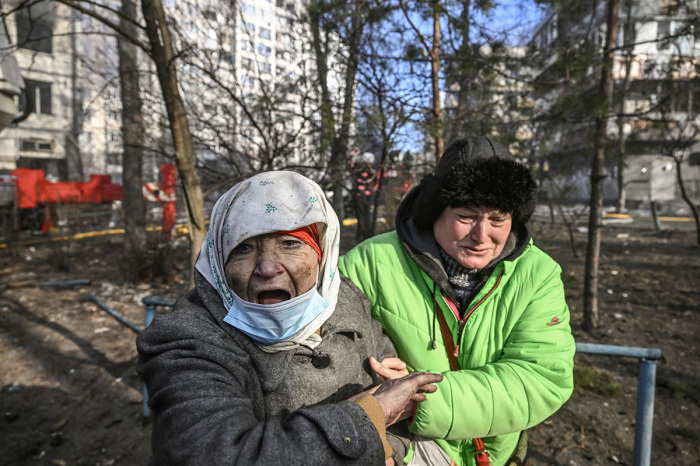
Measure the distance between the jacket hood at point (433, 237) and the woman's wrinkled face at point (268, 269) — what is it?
56cm

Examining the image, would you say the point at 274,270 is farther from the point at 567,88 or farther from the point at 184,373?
the point at 567,88

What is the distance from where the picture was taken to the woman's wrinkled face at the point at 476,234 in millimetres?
1676

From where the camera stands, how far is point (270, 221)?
136 cm

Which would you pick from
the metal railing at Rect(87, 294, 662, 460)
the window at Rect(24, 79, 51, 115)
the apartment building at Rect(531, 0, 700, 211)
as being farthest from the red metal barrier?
the window at Rect(24, 79, 51, 115)

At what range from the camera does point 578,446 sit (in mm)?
3346

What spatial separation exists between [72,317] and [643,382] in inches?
259

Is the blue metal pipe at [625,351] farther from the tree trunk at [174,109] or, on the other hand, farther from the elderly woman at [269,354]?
the tree trunk at [174,109]

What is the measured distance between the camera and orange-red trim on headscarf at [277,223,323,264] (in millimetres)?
1429

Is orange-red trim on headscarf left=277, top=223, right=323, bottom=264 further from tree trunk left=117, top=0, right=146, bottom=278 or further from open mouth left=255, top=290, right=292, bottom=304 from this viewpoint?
tree trunk left=117, top=0, right=146, bottom=278

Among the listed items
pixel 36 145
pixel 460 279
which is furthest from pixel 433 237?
pixel 36 145

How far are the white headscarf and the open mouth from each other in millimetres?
93

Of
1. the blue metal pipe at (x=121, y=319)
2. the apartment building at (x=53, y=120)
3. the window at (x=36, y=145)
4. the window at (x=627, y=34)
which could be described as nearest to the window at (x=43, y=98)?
the apartment building at (x=53, y=120)

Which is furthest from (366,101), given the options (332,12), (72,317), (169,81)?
(72,317)

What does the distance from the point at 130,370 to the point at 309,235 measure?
4077mm
